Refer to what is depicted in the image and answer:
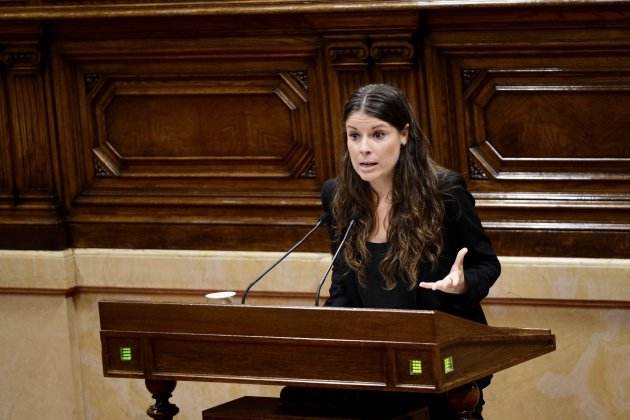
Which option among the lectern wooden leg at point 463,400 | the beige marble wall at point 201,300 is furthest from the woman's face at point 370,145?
the beige marble wall at point 201,300

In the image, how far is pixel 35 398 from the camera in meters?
5.93

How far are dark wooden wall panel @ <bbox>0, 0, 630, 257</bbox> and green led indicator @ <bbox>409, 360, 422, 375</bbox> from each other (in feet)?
5.45

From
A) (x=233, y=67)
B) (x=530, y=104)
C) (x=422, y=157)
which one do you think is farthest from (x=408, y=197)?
(x=233, y=67)

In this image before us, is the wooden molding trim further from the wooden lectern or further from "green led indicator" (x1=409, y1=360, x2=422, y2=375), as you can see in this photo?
"green led indicator" (x1=409, y1=360, x2=422, y2=375)

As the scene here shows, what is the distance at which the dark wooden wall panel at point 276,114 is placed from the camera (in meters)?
4.97

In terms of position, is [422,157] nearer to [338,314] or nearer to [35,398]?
[338,314]

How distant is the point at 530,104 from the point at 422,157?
99 cm

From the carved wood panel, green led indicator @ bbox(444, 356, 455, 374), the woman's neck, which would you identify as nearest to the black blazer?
the woman's neck

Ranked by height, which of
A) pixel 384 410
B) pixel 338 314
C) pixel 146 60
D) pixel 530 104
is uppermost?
pixel 146 60

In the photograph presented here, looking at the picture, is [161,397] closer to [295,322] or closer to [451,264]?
[295,322]

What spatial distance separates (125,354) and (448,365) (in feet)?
2.94

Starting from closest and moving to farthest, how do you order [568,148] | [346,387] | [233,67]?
[346,387]
[568,148]
[233,67]

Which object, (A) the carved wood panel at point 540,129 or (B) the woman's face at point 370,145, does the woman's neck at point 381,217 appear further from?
(A) the carved wood panel at point 540,129

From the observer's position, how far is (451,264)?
4.14 metres
